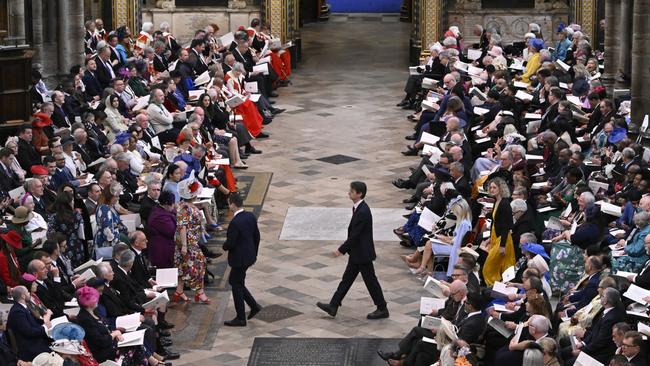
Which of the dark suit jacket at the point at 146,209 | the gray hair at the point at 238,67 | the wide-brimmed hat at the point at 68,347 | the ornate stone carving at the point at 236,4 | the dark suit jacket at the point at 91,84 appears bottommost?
the wide-brimmed hat at the point at 68,347

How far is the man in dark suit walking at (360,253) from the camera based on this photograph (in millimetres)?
18156

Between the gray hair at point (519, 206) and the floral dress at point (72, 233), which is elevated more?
the gray hair at point (519, 206)

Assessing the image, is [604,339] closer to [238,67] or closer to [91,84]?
[91,84]

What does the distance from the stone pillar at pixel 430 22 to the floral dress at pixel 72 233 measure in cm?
1803

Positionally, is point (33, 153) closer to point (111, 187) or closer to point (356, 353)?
point (111, 187)

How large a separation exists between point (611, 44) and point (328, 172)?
5670 mm

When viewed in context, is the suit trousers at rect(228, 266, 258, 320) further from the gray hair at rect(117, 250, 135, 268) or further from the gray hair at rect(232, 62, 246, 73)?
the gray hair at rect(232, 62, 246, 73)

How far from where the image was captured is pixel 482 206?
20.2m

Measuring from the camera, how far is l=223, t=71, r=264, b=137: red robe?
91.0ft

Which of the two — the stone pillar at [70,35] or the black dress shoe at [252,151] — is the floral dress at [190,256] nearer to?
the black dress shoe at [252,151]

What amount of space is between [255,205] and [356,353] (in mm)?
6811

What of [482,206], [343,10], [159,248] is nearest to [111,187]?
[159,248]

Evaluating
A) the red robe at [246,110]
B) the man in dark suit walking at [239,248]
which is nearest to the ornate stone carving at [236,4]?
the red robe at [246,110]

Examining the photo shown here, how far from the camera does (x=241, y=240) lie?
18.1m
